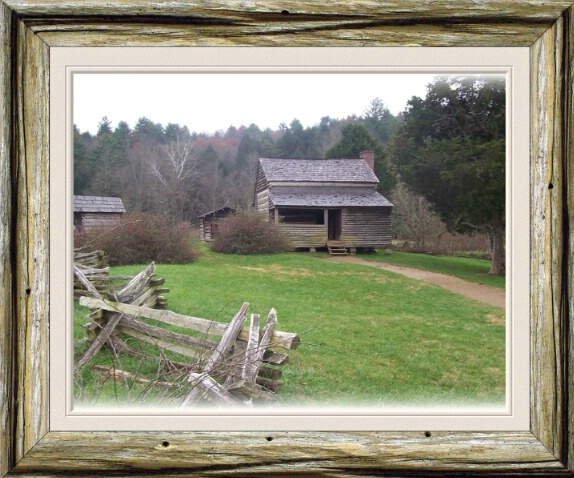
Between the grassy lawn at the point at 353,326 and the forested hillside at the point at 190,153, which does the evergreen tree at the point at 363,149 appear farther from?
the grassy lawn at the point at 353,326

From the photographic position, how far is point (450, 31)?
219 centimetres

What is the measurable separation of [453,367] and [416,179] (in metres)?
1.08

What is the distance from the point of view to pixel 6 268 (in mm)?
2135

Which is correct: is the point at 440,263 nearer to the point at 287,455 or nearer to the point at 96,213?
the point at 287,455

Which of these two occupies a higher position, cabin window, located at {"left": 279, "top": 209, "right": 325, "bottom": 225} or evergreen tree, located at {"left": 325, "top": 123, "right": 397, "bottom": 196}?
evergreen tree, located at {"left": 325, "top": 123, "right": 397, "bottom": 196}

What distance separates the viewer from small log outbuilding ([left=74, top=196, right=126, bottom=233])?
2.30m

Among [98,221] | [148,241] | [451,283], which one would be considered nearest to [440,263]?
[451,283]

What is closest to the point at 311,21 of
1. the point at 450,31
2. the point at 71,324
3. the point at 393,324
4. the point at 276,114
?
the point at 276,114

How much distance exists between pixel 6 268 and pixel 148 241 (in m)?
0.70

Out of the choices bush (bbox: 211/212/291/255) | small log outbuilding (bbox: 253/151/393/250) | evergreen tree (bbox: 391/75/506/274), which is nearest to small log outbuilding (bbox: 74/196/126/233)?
bush (bbox: 211/212/291/255)

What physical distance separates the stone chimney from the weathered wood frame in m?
0.57

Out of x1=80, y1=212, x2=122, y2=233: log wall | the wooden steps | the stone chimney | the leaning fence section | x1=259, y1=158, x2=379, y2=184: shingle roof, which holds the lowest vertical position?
the leaning fence section

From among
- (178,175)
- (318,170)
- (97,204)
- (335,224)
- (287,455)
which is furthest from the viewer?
(335,224)

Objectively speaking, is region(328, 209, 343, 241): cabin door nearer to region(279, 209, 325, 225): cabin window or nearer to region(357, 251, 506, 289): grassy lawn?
region(279, 209, 325, 225): cabin window
